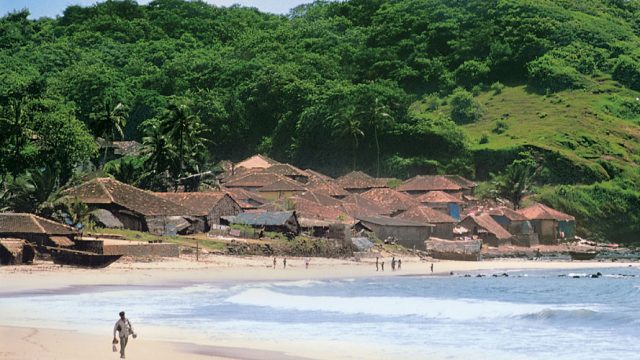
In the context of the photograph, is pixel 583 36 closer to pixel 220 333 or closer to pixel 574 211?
pixel 574 211

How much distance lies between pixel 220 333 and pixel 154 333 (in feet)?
6.74

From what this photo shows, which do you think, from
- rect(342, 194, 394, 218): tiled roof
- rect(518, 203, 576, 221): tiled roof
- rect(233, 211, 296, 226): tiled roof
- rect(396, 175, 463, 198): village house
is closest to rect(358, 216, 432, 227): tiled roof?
rect(342, 194, 394, 218): tiled roof

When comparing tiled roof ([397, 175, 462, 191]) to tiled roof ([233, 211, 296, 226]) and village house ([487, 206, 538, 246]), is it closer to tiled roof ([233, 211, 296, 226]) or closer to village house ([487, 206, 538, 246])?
village house ([487, 206, 538, 246])

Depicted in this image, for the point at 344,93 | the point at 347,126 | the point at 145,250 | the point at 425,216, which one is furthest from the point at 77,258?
the point at 344,93

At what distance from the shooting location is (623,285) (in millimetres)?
57156

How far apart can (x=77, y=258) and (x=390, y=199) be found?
4345 cm

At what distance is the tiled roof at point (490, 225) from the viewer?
9119 centimetres

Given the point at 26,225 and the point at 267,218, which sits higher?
the point at 267,218

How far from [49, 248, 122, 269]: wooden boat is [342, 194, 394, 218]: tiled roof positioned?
3314cm

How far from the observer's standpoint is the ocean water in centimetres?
3042

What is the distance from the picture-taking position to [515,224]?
95625 mm

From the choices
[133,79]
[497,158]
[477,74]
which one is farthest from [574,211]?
[133,79]

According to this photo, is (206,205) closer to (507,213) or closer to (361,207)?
(361,207)

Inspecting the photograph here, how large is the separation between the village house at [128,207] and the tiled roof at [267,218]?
5319 mm
